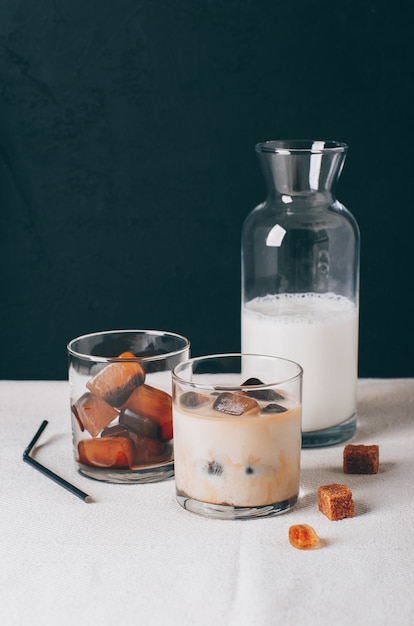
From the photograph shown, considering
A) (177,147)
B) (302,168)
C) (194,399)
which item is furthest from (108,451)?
(177,147)

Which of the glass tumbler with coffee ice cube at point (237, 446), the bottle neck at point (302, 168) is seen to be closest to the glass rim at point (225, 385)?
the glass tumbler with coffee ice cube at point (237, 446)

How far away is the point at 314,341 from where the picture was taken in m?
1.17

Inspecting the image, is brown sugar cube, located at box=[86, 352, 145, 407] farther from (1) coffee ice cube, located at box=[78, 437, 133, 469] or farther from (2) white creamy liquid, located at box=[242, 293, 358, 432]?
(2) white creamy liquid, located at box=[242, 293, 358, 432]

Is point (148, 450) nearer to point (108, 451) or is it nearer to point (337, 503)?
point (108, 451)

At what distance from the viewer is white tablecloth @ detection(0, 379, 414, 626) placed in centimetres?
78

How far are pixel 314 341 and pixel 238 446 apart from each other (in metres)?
0.28

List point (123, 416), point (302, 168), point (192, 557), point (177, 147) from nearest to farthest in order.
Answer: point (192, 557) → point (123, 416) → point (302, 168) → point (177, 147)

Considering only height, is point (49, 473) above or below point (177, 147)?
below

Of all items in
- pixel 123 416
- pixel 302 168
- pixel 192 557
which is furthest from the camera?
pixel 302 168

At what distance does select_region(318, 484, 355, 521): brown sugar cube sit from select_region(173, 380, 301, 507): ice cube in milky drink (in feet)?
0.13

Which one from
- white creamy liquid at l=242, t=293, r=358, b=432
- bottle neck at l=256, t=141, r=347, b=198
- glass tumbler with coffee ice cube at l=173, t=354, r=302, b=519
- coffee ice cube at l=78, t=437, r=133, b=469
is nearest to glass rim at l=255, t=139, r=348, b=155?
bottle neck at l=256, t=141, r=347, b=198

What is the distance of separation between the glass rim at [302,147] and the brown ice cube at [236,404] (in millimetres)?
362

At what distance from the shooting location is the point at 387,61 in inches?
56.6

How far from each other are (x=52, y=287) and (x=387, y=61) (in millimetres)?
668
